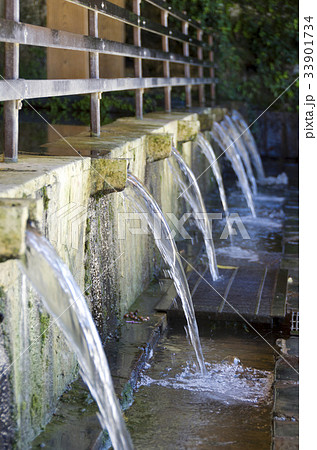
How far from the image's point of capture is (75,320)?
2.87 metres

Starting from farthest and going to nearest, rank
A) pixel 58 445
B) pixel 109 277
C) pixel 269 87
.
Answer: pixel 269 87 → pixel 109 277 → pixel 58 445

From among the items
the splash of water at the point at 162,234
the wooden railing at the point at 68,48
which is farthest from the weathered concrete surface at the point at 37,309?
the splash of water at the point at 162,234

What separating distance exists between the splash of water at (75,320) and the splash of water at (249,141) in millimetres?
8689

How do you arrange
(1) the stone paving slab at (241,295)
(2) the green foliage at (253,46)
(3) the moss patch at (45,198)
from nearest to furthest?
(3) the moss patch at (45,198), (1) the stone paving slab at (241,295), (2) the green foliage at (253,46)

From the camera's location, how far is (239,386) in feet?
12.3

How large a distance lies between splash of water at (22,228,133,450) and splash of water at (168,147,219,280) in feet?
9.35

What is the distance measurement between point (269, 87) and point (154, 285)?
9443 mm

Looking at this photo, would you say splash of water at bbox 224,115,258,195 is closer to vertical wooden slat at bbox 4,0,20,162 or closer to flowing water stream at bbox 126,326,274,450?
flowing water stream at bbox 126,326,274,450

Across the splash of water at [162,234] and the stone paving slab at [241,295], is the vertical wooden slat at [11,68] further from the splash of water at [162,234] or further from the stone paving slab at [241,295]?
the stone paving slab at [241,295]

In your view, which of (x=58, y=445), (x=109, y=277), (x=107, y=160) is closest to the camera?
(x=58, y=445)

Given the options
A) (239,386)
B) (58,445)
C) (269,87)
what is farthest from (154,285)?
(269,87)

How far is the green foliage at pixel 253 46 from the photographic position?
543 inches
